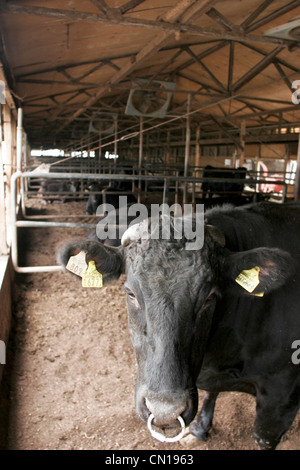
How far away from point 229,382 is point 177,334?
3.28 ft

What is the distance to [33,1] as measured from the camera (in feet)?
11.0

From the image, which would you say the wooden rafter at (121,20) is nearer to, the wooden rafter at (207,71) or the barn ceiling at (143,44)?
the barn ceiling at (143,44)

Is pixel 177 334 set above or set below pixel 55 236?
above

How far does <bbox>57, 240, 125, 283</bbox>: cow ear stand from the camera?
1969mm

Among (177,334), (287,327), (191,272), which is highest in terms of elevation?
(191,272)

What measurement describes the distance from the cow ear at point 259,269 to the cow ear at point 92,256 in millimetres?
628

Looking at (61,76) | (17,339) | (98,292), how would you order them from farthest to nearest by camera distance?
(61,76)
(98,292)
(17,339)

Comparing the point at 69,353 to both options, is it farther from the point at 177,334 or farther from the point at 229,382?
the point at 177,334

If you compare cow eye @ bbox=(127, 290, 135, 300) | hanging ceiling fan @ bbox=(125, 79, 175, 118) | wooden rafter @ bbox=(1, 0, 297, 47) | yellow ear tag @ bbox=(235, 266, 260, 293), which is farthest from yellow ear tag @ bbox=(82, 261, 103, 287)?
hanging ceiling fan @ bbox=(125, 79, 175, 118)

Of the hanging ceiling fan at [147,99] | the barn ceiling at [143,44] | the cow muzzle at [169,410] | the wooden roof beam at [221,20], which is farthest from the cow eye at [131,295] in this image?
the hanging ceiling fan at [147,99]

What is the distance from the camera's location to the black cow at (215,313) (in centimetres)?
164

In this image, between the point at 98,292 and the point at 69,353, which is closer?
the point at 69,353

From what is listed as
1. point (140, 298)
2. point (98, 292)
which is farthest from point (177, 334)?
point (98, 292)

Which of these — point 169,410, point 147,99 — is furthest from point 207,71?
point 169,410
